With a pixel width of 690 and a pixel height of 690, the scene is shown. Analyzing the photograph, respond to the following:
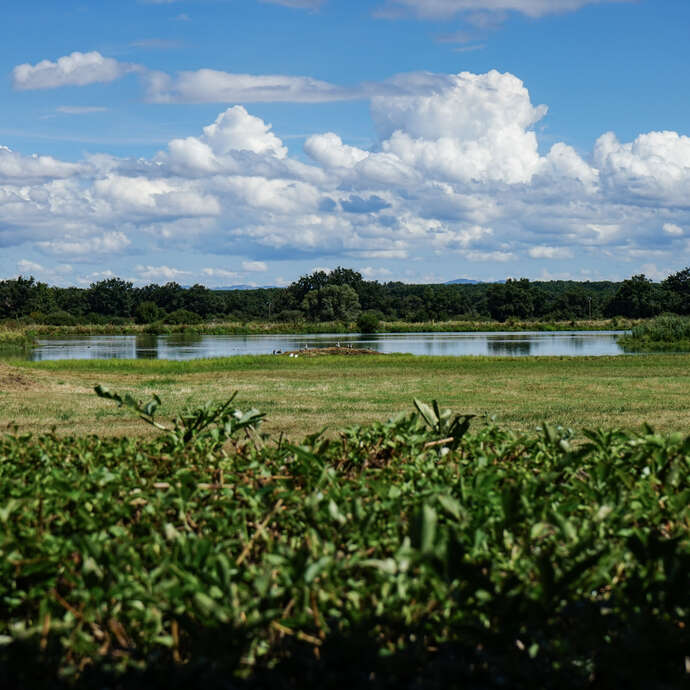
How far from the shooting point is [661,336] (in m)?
46.3

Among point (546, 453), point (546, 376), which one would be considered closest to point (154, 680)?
point (546, 453)

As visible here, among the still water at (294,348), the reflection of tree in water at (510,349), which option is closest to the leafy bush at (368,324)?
the still water at (294,348)

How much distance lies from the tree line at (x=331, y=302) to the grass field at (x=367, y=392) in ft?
248

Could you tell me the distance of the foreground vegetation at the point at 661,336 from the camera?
1597 inches

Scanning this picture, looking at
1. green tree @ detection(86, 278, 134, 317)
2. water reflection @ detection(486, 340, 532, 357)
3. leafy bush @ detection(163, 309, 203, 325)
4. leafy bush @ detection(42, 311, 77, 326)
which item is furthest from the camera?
green tree @ detection(86, 278, 134, 317)

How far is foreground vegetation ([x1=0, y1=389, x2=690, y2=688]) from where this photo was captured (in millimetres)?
1461

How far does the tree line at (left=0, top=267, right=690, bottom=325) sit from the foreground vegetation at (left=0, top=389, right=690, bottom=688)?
Result: 100m

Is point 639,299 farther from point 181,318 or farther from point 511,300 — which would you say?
point 181,318

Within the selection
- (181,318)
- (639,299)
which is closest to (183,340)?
(181,318)

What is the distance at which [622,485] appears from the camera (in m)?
2.33

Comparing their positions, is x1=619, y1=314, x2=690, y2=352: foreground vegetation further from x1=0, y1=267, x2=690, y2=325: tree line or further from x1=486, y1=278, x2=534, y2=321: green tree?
x1=486, y1=278, x2=534, y2=321: green tree

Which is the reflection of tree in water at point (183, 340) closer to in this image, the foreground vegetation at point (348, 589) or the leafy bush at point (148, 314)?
the leafy bush at point (148, 314)

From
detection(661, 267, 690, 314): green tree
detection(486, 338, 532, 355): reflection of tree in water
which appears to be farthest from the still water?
detection(661, 267, 690, 314): green tree

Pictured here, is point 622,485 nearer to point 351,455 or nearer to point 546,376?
point 351,455
